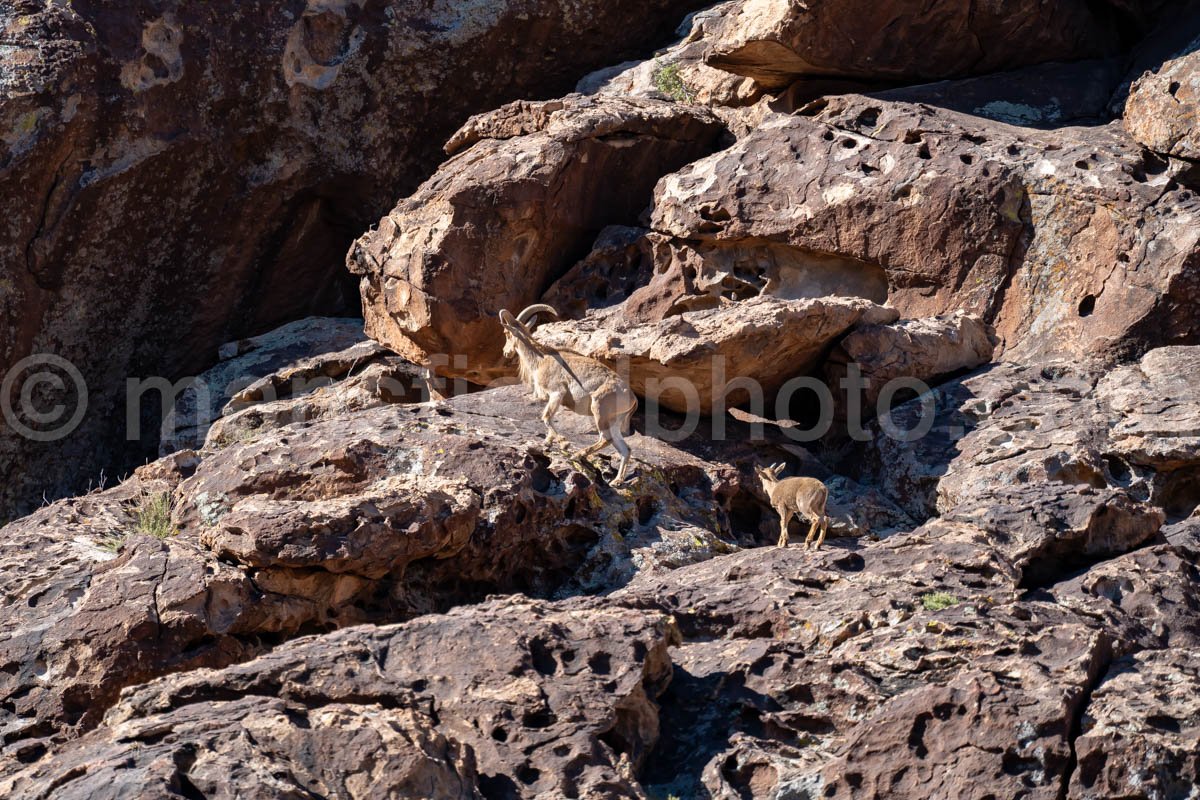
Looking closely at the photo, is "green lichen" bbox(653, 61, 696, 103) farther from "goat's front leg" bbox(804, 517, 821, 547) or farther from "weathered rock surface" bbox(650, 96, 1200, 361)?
"goat's front leg" bbox(804, 517, 821, 547)

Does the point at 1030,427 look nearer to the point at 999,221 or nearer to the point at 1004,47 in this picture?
the point at 999,221

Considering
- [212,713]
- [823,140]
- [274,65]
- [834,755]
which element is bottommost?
[834,755]

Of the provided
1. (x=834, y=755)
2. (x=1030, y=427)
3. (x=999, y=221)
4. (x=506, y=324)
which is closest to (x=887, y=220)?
(x=999, y=221)

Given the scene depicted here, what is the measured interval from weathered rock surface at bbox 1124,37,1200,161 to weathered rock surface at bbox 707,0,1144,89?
6.28 ft

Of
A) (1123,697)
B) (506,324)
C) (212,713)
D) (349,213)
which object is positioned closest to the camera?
(212,713)

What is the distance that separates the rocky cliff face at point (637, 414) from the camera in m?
6.30

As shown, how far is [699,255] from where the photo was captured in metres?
13.3

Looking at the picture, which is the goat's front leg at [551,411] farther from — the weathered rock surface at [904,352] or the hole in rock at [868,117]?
the hole in rock at [868,117]

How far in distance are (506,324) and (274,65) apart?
16.1 ft

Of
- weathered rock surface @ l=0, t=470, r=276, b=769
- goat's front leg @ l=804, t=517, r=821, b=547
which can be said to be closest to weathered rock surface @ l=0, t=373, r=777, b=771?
weathered rock surface @ l=0, t=470, r=276, b=769

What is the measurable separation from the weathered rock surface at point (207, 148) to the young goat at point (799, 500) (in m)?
6.93

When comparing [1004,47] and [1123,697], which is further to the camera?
[1004,47]

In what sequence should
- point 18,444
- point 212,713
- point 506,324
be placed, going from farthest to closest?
point 18,444 < point 506,324 < point 212,713

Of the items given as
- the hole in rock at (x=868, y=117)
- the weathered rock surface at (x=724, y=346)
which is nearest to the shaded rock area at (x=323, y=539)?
the weathered rock surface at (x=724, y=346)
